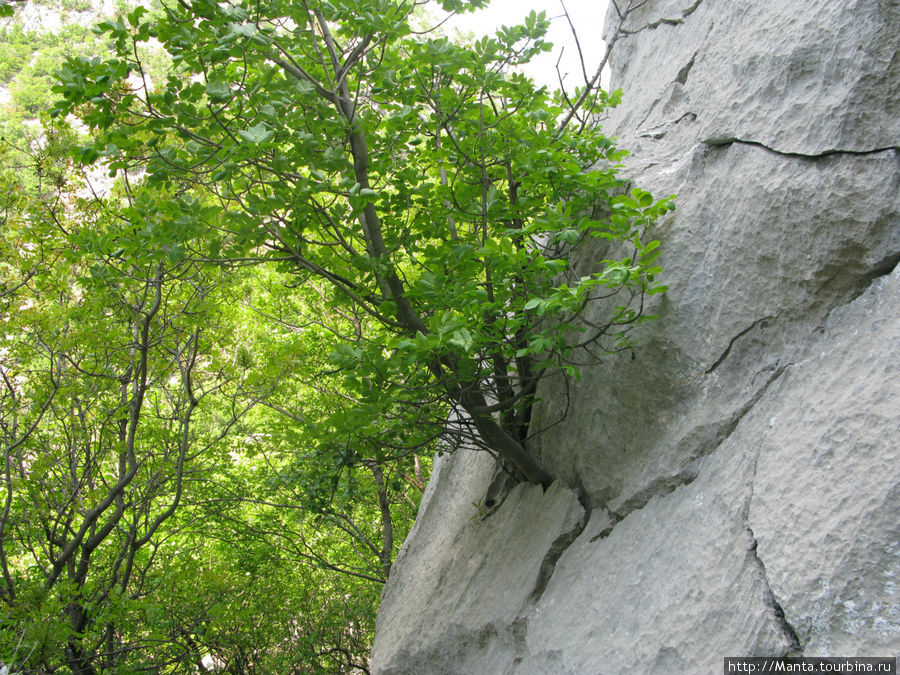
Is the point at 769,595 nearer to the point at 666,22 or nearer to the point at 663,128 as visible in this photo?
the point at 663,128

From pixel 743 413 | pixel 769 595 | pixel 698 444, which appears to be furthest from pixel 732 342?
pixel 769 595

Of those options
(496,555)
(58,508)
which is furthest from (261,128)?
(58,508)

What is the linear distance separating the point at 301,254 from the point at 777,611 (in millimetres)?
2766

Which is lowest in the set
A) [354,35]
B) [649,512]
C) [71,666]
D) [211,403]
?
[649,512]

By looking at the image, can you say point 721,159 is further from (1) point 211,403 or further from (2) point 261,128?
(1) point 211,403

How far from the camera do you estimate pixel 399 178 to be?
3.37 meters

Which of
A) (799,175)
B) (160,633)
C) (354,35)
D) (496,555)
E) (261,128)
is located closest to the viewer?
(261,128)

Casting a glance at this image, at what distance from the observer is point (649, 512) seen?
293 centimetres

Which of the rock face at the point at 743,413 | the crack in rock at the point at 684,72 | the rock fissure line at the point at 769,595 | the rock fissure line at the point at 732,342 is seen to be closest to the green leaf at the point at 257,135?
the rock face at the point at 743,413

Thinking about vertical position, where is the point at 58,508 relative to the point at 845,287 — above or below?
above

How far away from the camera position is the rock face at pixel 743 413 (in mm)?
2072

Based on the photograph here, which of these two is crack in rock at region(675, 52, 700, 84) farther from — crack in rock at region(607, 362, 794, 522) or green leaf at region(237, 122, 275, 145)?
green leaf at region(237, 122, 275, 145)

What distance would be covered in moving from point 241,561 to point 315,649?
184 centimetres

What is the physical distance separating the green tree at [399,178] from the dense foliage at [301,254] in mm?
18
